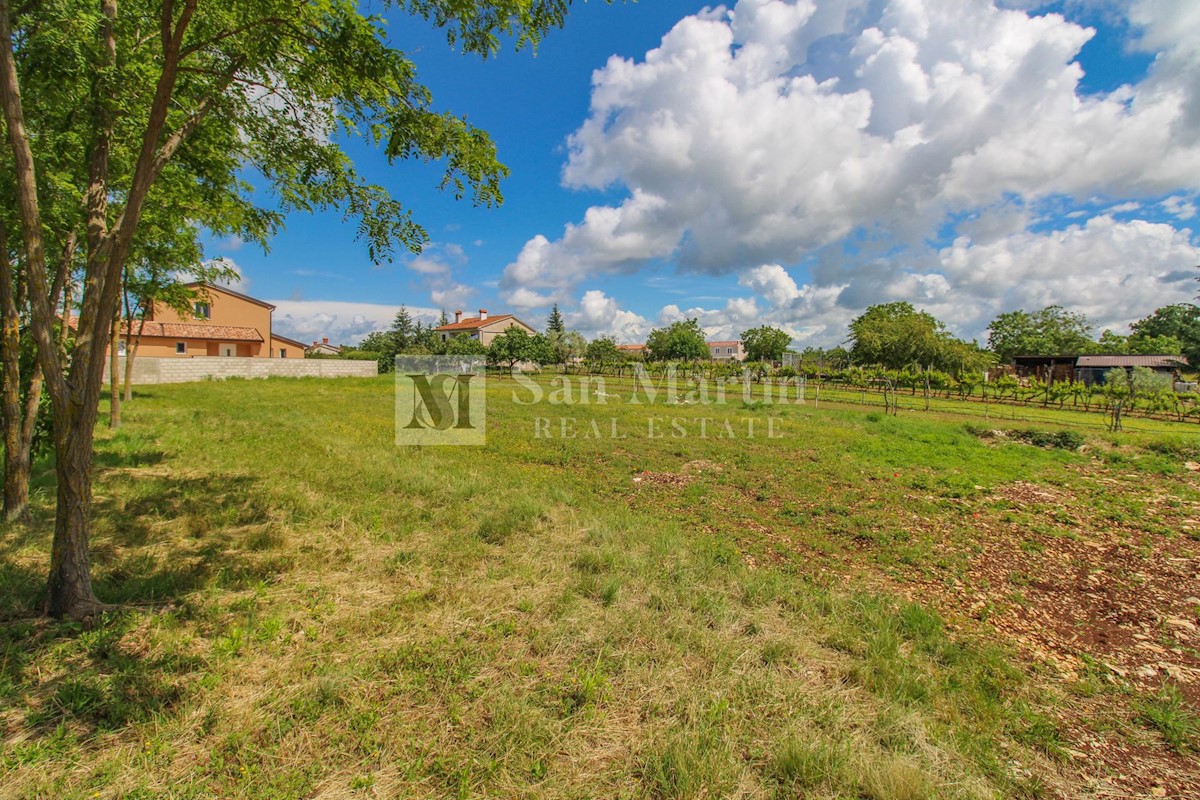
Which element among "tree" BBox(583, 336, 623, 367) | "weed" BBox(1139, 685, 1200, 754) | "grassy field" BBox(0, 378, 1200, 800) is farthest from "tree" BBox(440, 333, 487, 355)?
"weed" BBox(1139, 685, 1200, 754)

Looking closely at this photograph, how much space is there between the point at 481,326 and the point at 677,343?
26.3m

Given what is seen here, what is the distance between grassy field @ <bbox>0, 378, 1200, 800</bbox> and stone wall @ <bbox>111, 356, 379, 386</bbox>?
18.6 meters

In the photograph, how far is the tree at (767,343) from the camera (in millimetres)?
60062

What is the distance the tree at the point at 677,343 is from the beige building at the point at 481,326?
55.8ft

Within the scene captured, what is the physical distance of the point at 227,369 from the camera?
23.2 meters

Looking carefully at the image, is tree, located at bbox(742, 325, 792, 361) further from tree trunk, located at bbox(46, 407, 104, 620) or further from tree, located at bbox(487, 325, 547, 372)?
tree trunk, located at bbox(46, 407, 104, 620)

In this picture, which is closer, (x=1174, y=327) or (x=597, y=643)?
(x=597, y=643)

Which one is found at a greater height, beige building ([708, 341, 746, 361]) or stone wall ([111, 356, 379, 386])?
beige building ([708, 341, 746, 361])

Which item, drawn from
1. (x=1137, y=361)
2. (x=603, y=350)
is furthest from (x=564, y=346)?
(x=1137, y=361)

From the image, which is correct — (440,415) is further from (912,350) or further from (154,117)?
(912,350)

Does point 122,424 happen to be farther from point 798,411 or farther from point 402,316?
point 402,316

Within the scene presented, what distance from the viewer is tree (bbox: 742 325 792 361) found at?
197 ft

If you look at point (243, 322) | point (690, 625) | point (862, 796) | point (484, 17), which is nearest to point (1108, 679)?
point (862, 796)

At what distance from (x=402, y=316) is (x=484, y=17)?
51.1 m
